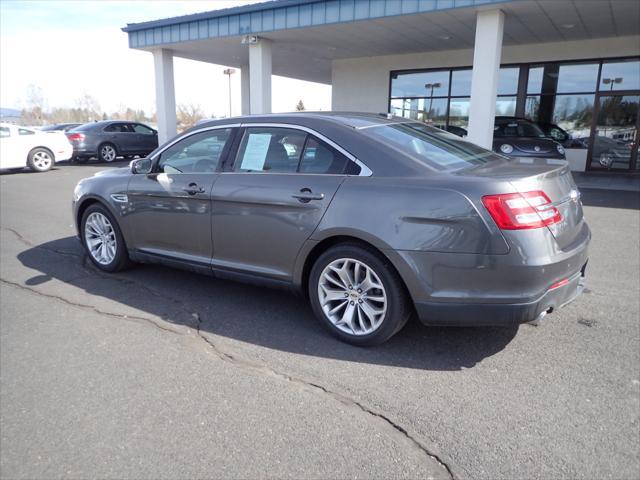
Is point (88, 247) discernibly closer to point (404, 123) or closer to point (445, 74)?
point (404, 123)

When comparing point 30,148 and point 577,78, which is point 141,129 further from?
point 577,78

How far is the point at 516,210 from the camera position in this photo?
302cm

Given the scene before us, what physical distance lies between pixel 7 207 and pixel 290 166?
7.72 metres

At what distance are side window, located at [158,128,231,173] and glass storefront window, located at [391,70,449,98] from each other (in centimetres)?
1386

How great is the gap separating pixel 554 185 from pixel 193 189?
9.35 ft

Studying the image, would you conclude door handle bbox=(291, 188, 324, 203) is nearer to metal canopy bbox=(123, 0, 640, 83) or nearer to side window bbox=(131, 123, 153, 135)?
metal canopy bbox=(123, 0, 640, 83)

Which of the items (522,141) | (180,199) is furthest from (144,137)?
(180,199)

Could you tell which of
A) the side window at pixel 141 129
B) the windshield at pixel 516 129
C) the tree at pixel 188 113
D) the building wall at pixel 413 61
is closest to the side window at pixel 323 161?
the windshield at pixel 516 129

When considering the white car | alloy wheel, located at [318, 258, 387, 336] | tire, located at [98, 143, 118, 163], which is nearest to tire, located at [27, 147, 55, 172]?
the white car

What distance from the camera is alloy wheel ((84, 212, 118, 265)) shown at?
5.25 metres

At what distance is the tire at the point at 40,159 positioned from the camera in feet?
50.6

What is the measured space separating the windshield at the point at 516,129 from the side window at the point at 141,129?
527 inches

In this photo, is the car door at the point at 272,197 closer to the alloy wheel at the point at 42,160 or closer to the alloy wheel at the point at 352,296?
the alloy wheel at the point at 352,296

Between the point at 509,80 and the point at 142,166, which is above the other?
the point at 509,80
